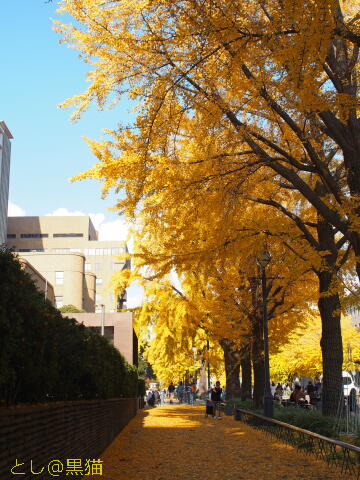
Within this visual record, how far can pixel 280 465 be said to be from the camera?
1027cm

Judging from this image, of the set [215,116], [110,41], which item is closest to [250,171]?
[215,116]

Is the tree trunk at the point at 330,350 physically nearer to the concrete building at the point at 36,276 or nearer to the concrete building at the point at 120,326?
the concrete building at the point at 36,276

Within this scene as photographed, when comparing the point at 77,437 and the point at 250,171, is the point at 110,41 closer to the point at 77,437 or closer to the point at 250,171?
the point at 250,171

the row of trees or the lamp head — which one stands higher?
the row of trees

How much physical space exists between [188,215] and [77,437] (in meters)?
5.63

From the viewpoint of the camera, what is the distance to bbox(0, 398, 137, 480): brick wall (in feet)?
16.2

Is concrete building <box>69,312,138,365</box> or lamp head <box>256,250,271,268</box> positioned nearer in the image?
lamp head <box>256,250,271,268</box>

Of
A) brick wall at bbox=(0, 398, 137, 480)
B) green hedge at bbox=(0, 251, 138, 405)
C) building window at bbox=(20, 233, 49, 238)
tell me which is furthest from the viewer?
building window at bbox=(20, 233, 49, 238)

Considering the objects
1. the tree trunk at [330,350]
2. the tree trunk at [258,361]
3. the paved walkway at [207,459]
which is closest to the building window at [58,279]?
the tree trunk at [258,361]

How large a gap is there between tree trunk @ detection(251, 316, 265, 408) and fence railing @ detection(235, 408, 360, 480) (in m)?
2.96

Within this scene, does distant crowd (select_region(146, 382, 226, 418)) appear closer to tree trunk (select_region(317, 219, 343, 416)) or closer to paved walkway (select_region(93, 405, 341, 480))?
paved walkway (select_region(93, 405, 341, 480))

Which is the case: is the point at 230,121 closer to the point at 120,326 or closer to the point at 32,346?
the point at 32,346

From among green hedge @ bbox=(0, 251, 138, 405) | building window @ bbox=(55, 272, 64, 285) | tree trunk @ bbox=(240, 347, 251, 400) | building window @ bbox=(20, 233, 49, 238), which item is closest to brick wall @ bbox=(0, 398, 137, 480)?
green hedge @ bbox=(0, 251, 138, 405)

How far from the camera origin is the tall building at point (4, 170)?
338ft
